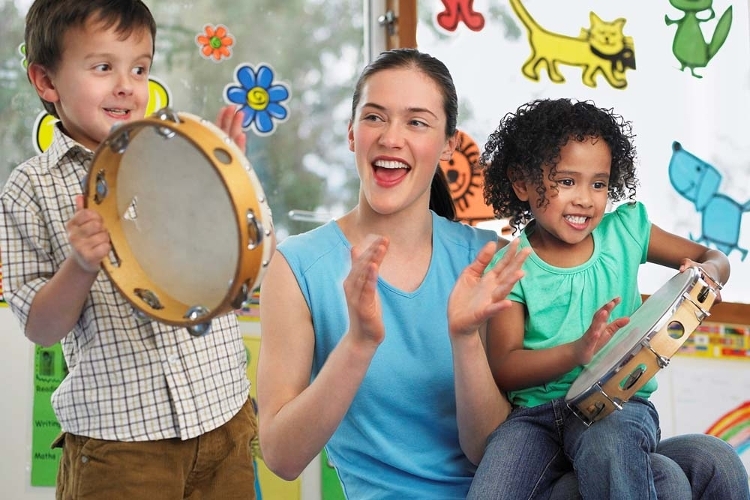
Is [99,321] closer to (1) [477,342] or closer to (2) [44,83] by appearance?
(2) [44,83]

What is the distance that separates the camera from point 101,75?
5.42ft

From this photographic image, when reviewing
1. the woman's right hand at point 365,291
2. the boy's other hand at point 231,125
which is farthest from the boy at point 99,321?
the woman's right hand at point 365,291

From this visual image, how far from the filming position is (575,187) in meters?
1.83

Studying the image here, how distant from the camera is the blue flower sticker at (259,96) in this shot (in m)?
3.30

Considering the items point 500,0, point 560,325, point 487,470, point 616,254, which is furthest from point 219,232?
point 500,0

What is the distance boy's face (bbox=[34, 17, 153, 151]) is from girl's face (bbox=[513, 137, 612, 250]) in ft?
2.71

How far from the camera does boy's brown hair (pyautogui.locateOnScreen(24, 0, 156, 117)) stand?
164 centimetres

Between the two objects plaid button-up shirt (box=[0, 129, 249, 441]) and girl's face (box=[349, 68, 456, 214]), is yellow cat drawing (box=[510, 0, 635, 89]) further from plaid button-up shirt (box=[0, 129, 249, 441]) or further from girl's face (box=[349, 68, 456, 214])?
plaid button-up shirt (box=[0, 129, 249, 441])

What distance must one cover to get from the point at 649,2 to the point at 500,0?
581mm

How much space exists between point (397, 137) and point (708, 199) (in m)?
2.18

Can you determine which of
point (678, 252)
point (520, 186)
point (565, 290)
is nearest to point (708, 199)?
point (678, 252)

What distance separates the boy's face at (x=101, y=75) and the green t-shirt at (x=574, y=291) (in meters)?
0.77

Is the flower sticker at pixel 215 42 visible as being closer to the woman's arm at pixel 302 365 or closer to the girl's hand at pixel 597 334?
the woman's arm at pixel 302 365

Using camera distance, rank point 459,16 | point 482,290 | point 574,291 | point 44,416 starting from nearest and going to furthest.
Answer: point 482,290 → point 574,291 → point 44,416 → point 459,16
